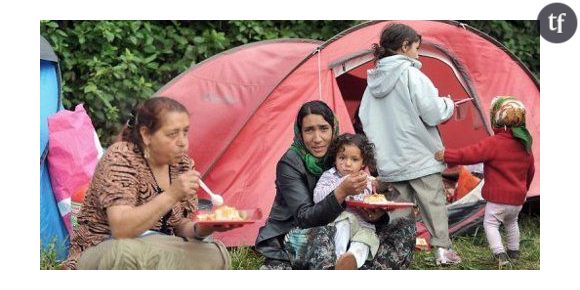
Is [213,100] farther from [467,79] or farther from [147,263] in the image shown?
[147,263]

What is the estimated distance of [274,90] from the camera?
4.18 m

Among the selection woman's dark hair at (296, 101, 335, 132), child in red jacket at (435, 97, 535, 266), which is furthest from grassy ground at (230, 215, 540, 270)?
woman's dark hair at (296, 101, 335, 132)

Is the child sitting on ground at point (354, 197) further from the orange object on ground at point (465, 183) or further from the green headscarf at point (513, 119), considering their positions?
the orange object on ground at point (465, 183)

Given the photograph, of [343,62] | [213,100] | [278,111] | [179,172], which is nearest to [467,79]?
[343,62]

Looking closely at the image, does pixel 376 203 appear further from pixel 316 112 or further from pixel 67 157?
pixel 67 157

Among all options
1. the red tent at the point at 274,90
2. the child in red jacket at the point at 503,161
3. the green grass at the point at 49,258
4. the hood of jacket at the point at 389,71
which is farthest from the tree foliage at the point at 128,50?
the child in red jacket at the point at 503,161

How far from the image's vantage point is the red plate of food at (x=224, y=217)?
3039 millimetres

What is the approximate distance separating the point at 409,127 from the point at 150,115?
1.16 metres

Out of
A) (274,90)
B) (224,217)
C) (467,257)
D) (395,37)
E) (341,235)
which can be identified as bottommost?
(467,257)

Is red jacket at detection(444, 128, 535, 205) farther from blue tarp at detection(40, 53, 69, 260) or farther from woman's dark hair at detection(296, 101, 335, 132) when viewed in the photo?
blue tarp at detection(40, 53, 69, 260)

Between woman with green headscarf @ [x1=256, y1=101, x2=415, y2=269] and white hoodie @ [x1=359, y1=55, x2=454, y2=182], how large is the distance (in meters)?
0.35

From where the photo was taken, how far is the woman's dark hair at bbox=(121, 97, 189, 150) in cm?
311

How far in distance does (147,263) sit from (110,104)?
7.96 feet

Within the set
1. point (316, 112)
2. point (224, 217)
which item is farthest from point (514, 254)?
point (224, 217)
